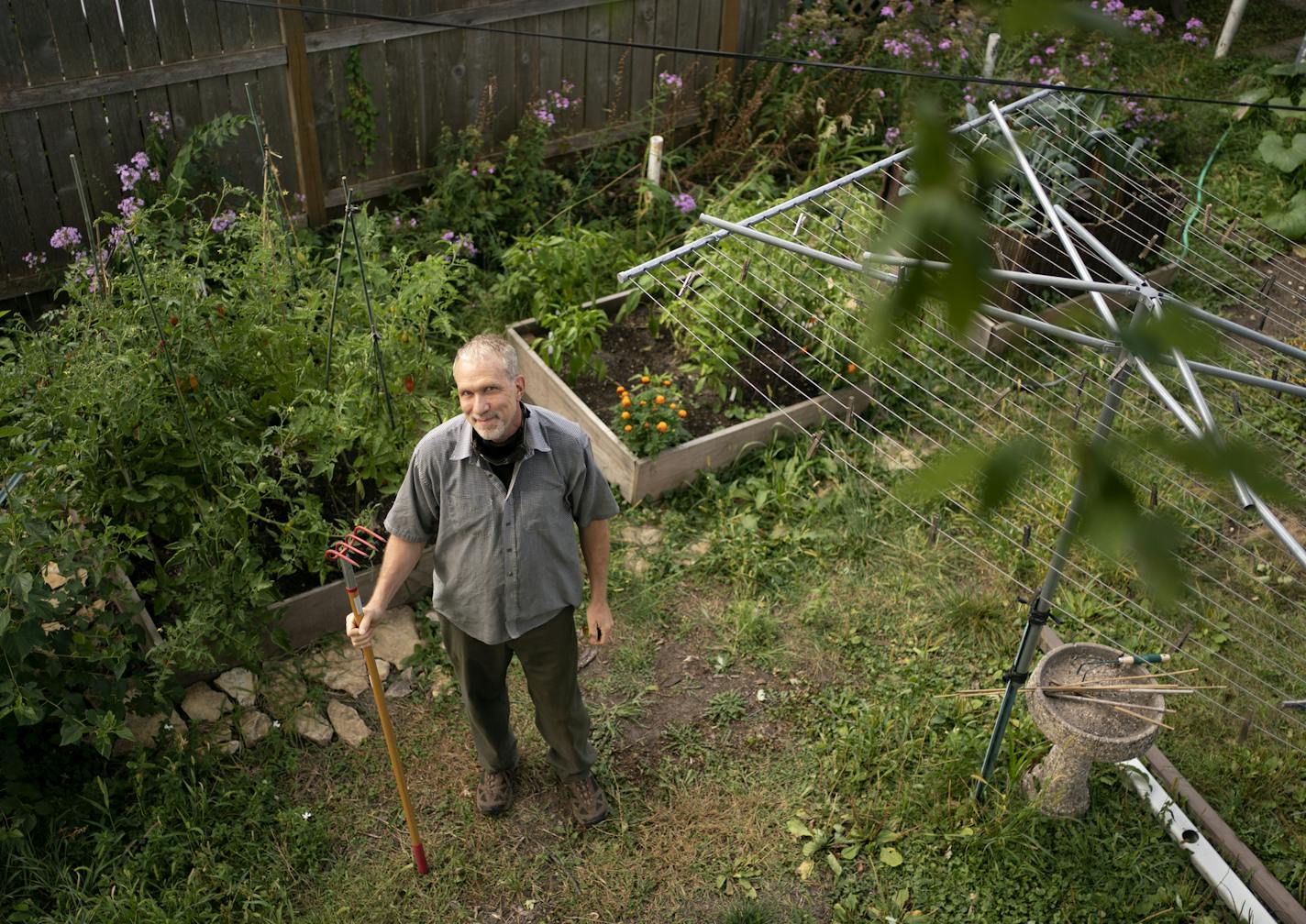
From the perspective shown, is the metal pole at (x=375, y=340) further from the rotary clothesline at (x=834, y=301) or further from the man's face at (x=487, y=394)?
the man's face at (x=487, y=394)

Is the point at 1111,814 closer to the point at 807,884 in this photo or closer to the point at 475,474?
the point at 807,884

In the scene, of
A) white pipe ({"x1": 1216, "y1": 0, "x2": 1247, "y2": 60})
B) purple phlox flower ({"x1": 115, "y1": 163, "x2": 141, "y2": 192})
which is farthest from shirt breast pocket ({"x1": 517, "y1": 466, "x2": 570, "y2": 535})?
white pipe ({"x1": 1216, "y1": 0, "x2": 1247, "y2": 60})

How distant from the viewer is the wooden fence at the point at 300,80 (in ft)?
15.6

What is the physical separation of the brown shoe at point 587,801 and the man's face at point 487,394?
4.52ft

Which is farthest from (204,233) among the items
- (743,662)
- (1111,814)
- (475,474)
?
(1111,814)

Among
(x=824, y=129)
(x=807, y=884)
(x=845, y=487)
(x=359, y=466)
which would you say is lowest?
(x=807, y=884)

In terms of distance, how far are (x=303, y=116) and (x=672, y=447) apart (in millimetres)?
2554

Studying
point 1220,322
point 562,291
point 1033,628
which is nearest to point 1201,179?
point 562,291

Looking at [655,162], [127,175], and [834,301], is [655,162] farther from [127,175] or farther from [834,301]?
[127,175]

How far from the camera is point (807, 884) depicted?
11.4 ft

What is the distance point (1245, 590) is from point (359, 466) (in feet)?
11.7

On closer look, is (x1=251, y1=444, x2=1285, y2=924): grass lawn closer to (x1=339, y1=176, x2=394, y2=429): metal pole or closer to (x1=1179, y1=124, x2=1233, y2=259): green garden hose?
(x1=339, y1=176, x2=394, y2=429): metal pole

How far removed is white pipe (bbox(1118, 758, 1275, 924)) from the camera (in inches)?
131

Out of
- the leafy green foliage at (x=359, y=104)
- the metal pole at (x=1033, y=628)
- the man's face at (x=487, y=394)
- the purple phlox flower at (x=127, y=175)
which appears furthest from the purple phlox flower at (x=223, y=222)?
the metal pole at (x=1033, y=628)
